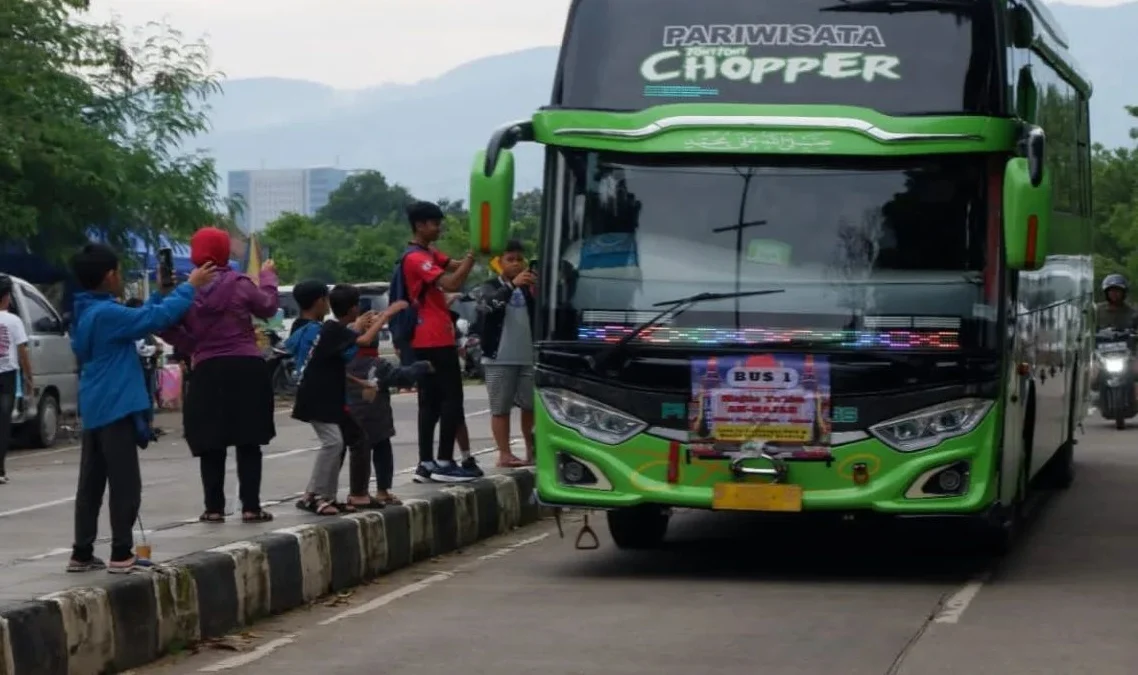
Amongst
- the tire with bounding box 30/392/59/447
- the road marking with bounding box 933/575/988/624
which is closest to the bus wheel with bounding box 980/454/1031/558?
the road marking with bounding box 933/575/988/624

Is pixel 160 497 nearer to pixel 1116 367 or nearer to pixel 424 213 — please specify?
pixel 424 213

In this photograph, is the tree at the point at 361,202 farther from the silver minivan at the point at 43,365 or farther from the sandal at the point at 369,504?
the sandal at the point at 369,504

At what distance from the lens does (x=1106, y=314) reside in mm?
25125

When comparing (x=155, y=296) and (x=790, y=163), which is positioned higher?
(x=790, y=163)

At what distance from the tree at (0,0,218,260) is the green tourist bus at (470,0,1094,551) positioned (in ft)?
55.1

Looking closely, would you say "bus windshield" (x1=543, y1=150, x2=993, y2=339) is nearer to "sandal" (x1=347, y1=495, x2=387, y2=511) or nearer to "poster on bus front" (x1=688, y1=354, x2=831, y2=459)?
"poster on bus front" (x1=688, y1=354, x2=831, y2=459)

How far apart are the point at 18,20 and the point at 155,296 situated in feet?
65.1

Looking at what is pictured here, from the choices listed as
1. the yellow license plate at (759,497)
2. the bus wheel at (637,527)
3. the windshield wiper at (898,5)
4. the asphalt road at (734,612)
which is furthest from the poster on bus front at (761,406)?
the windshield wiper at (898,5)

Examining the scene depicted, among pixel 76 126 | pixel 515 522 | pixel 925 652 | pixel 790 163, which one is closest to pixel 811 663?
pixel 925 652

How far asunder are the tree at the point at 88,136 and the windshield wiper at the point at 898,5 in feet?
56.7

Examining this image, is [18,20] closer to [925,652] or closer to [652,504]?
[652,504]

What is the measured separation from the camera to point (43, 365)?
2392cm

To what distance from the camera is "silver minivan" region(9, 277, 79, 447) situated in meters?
23.5

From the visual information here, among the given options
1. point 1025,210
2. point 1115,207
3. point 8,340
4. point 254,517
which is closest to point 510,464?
point 254,517
